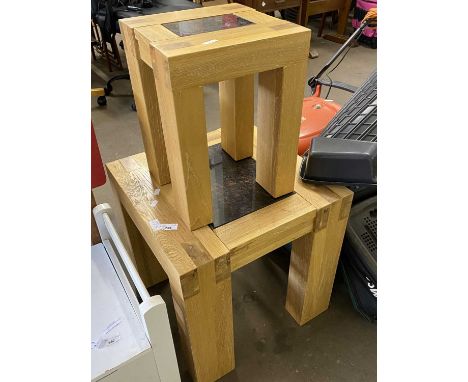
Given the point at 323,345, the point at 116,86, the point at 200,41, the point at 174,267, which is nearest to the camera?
the point at 200,41

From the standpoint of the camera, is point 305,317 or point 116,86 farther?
point 116,86

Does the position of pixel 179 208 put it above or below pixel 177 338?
above

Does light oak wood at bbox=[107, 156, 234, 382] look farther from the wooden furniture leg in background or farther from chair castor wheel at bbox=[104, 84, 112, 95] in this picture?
chair castor wheel at bbox=[104, 84, 112, 95]

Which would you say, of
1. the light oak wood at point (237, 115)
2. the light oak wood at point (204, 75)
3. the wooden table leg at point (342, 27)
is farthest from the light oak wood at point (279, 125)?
the wooden table leg at point (342, 27)

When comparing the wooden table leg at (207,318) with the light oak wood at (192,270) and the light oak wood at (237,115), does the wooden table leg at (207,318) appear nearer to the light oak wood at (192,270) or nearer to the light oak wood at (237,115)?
the light oak wood at (192,270)

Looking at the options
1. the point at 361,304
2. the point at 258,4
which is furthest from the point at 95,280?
the point at 258,4

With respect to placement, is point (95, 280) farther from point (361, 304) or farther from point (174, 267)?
point (361, 304)

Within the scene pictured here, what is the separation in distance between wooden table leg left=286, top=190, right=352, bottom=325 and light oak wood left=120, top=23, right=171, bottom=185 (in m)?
0.44

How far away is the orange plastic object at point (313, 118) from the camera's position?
1450 millimetres

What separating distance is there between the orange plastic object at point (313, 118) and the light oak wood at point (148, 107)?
62 cm

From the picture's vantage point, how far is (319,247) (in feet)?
3.45

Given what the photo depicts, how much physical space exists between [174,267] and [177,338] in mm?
577

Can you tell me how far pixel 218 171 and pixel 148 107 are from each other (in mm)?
303

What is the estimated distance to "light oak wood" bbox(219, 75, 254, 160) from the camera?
986 mm
